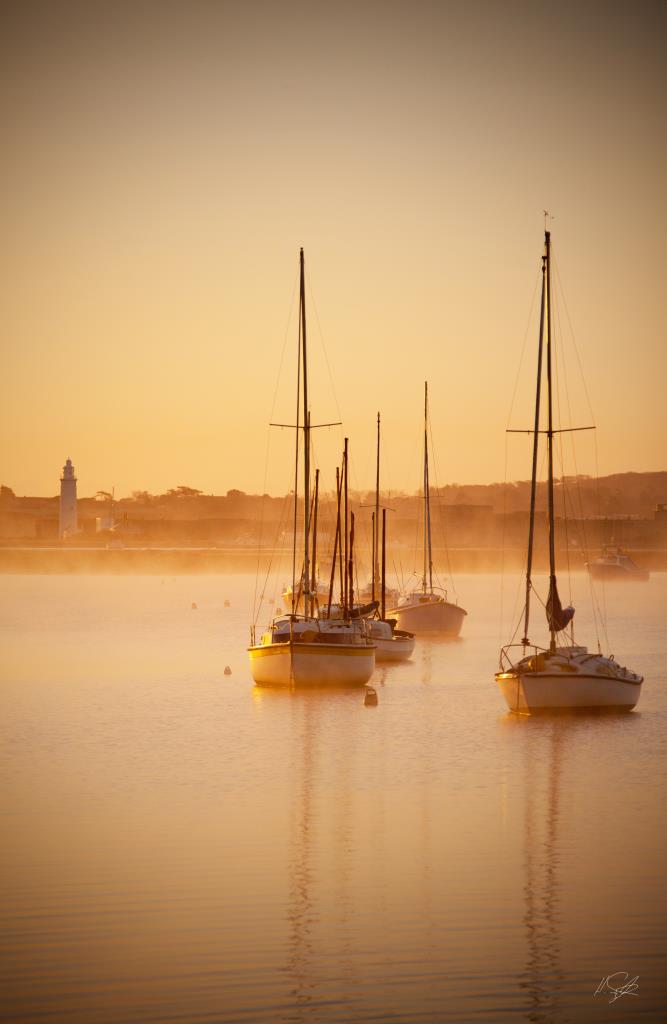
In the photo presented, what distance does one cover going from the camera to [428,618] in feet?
210

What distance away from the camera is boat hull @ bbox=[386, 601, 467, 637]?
210 ft

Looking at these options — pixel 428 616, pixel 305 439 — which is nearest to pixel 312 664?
pixel 305 439

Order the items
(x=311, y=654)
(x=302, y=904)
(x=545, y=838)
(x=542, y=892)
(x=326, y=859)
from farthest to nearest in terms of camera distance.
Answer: (x=311, y=654) → (x=545, y=838) → (x=326, y=859) → (x=542, y=892) → (x=302, y=904)

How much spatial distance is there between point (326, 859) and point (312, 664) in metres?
19.4

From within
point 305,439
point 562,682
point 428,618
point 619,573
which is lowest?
point 619,573

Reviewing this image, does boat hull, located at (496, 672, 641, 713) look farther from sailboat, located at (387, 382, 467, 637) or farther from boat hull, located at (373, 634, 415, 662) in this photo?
sailboat, located at (387, 382, 467, 637)

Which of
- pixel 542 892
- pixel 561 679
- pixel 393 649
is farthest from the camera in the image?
pixel 393 649

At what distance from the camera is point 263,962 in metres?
14.1

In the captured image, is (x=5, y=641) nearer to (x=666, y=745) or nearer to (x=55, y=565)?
(x=666, y=745)

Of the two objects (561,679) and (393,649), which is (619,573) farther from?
(561,679)

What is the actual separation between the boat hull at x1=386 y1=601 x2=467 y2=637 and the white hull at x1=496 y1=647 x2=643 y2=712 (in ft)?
100

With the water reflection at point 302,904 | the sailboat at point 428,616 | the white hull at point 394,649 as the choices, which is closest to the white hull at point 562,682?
the water reflection at point 302,904

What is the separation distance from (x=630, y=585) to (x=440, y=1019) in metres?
150

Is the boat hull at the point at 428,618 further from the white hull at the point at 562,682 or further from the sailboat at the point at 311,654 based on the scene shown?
the white hull at the point at 562,682
